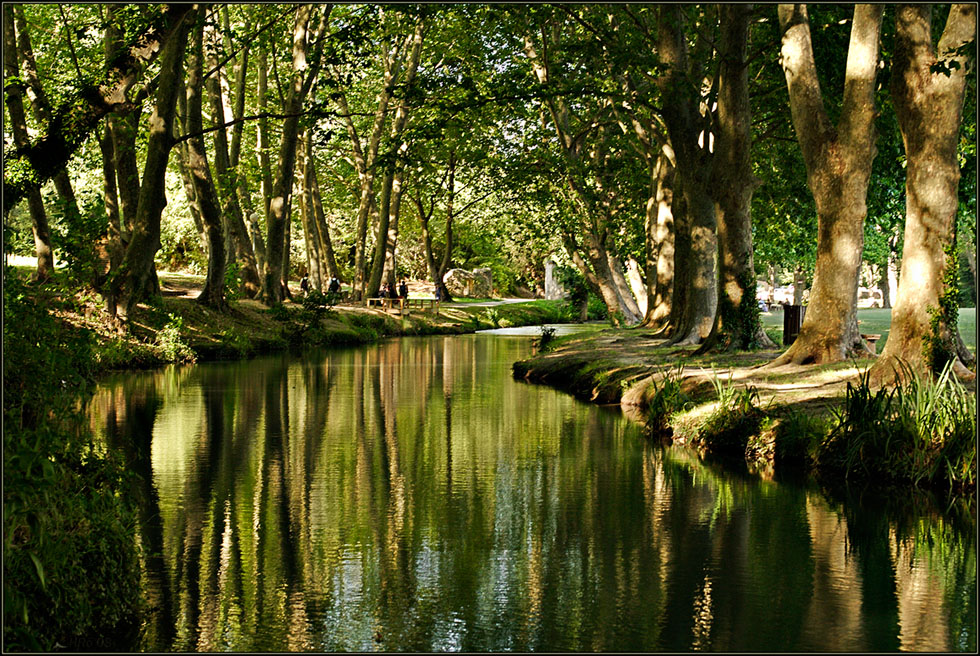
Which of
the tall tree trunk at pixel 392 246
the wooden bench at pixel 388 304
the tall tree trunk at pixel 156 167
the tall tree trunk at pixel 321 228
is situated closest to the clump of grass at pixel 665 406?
the tall tree trunk at pixel 156 167

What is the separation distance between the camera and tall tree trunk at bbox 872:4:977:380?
45.3ft

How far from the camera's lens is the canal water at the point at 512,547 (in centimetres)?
699

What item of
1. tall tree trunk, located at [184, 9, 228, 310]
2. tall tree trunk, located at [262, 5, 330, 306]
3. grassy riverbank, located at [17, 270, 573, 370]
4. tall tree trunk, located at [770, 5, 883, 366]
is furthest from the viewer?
tall tree trunk, located at [262, 5, 330, 306]

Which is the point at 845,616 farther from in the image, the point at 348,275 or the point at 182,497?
the point at 348,275

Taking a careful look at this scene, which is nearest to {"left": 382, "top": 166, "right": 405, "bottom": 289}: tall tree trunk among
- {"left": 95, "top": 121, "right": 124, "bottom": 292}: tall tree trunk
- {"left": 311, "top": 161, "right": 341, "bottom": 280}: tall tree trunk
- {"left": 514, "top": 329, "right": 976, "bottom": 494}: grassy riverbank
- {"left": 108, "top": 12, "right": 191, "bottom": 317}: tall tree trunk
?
{"left": 311, "top": 161, "right": 341, "bottom": 280}: tall tree trunk

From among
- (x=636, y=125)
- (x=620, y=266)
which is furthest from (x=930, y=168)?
(x=620, y=266)

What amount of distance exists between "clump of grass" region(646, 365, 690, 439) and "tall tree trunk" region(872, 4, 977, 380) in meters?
2.77

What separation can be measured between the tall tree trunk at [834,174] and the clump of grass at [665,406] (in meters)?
1.68

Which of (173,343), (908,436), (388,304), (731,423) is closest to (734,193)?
(731,423)

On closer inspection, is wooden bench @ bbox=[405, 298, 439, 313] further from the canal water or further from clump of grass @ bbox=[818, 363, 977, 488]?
clump of grass @ bbox=[818, 363, 977, 488]

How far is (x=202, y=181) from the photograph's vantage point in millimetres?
29641

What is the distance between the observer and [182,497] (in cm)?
1111

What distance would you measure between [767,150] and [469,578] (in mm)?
23177

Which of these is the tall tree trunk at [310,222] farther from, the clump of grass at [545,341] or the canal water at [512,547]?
the canal water at [512,547]
